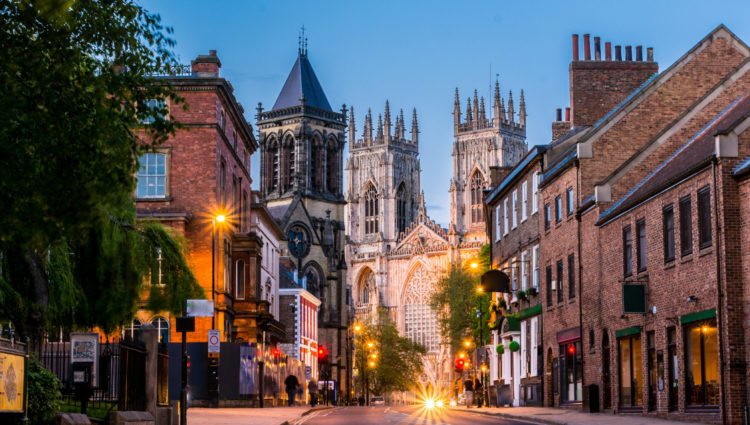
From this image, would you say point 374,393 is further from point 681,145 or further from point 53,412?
point 53,412

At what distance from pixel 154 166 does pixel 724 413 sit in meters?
27.3

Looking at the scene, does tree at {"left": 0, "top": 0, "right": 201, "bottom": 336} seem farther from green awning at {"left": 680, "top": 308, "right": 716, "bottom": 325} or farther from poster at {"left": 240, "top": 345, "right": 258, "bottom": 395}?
poster at {"left": 240, "top": 345, "right": 258, "bottom": 395}

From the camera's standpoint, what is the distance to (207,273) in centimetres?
4441

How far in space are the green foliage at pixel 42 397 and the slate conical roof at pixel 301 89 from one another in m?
112

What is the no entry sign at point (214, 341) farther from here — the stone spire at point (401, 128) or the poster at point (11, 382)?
the stone spire at point (401, 128)

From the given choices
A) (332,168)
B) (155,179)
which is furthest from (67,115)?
(332,168)

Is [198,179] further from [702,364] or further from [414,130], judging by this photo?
[414,130]

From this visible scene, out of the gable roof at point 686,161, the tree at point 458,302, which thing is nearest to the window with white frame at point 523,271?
the gable roof at point 686,161

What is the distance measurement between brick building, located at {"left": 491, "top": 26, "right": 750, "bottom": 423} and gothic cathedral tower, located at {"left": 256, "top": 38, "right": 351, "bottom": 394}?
61.2 meters

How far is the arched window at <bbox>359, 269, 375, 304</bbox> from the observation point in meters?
157

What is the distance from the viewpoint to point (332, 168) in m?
125

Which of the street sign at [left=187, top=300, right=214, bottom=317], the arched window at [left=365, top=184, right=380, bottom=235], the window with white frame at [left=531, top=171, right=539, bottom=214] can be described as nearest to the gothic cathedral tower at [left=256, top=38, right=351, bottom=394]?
the arched window at [left=365, top=184, right=380, bottom=235]

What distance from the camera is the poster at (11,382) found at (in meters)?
13.6

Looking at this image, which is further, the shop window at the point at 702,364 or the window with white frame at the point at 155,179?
the window with white frame at the point at 155,179
